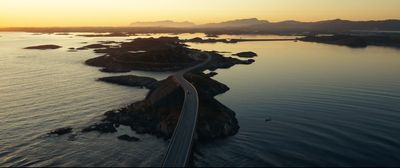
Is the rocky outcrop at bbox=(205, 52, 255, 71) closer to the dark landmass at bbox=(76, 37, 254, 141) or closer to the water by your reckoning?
the water

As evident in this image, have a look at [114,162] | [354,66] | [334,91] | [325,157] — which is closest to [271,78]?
[334,91]

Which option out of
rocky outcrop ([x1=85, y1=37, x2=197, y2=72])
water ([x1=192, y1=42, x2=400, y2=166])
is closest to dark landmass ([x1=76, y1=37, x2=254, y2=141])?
water ([x1=192, y1=42, x2=400, y2=166])

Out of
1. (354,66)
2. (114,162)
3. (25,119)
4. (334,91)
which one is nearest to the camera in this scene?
(114,162)

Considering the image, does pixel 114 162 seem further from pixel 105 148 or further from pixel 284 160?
pixel 284 160

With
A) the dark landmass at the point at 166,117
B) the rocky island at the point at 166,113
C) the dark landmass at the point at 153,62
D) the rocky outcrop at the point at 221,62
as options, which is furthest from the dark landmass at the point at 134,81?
the rocky outcrop at the point at 221,62

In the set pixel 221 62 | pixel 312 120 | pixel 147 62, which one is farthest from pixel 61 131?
pixel 221 62

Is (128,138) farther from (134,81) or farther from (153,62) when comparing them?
(153,62)
